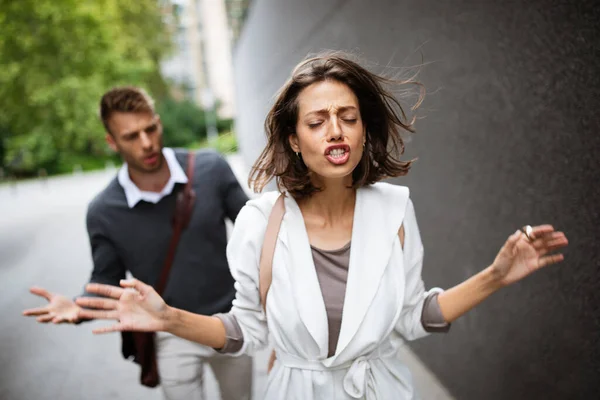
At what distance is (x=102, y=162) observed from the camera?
3734cm

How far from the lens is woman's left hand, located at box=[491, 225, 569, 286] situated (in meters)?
1.35

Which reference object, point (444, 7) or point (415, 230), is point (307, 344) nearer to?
point (415, 230)

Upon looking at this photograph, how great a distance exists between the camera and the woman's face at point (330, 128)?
1.44 meters

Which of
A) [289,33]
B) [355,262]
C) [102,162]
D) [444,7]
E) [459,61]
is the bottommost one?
[102,162]

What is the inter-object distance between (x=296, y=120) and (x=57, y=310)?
983mm

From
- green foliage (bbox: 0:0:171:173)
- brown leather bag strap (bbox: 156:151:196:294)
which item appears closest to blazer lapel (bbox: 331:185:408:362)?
brown leather bag strap (bbox: 156:151:196:294)

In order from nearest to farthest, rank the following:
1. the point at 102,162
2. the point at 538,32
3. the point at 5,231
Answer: the point at 538,32
the point at 5,231
the point at 102,162

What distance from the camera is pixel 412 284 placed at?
1574mm

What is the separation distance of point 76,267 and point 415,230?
789 cm

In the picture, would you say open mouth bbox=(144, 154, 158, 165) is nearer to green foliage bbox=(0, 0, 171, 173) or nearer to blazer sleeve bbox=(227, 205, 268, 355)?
blazer sleeve bbox=(227, 205, 268, 355)

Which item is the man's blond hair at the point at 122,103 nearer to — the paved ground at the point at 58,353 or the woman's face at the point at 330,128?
the woman's face at the point at 330,128

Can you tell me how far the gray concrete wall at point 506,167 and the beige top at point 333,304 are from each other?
650mm

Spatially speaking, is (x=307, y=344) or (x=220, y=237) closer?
(x=307, y=344)

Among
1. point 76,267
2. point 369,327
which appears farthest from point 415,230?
point 76,267
